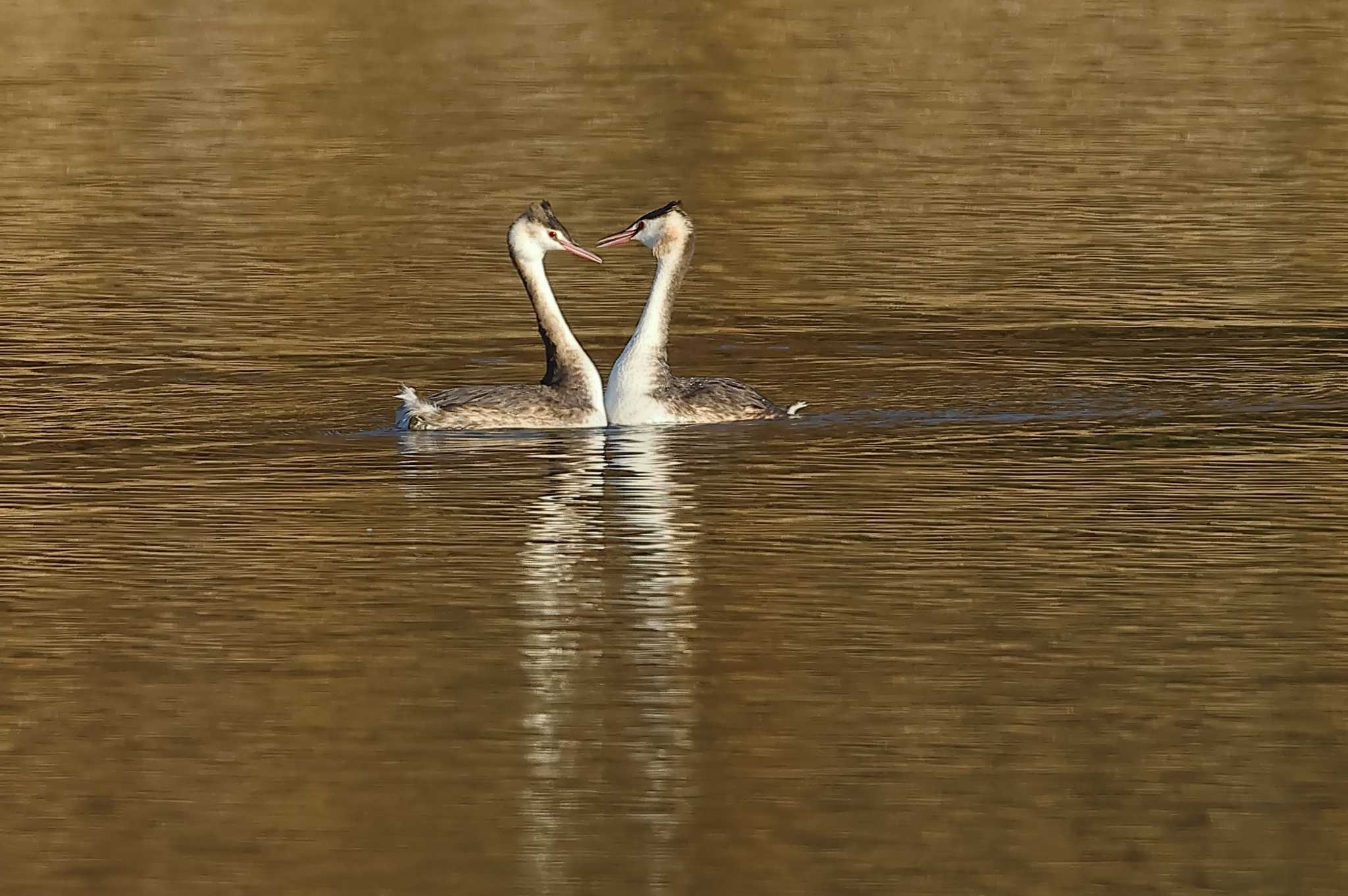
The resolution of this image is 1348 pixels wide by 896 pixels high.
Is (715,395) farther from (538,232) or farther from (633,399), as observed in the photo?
(538,232)

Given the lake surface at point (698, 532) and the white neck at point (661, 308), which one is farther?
the white neck at point (661, 308)

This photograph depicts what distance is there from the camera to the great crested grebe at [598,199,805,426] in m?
17.9

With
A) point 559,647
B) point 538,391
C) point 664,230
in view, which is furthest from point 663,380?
point 559,647

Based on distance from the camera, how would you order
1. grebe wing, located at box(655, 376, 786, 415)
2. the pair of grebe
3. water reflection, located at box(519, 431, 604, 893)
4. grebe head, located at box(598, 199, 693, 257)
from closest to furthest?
water reflection, located at box(519, 431, 604, 893) → the pair of grebe → grebe wing, located at box(655, 376, 786, 415) → grebe head, located at box(598, 199, 693, 257)

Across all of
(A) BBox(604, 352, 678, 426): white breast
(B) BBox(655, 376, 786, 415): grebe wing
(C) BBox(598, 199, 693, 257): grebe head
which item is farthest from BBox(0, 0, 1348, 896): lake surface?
(C) BBox(598, 199, 693, 257): grebe head

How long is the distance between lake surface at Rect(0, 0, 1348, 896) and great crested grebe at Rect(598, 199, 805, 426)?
30 centimetres

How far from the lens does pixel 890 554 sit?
13984 mm

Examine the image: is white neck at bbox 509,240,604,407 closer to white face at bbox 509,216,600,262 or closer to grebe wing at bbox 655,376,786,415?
white face at bbox 509,216,600,262

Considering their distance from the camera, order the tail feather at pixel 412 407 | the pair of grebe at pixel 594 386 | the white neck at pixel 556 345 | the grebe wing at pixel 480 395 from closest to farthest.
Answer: the tail feather at pixel 412 407 → the grebe wing at pixel 480 395 → the pair of grebe at pixel 594 386 → the white neck at pixel 556 345

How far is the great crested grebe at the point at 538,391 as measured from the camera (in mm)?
17516

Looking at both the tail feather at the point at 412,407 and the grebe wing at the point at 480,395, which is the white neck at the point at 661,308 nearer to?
the grebe wing at the point at 480,395

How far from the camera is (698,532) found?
48.1 feet

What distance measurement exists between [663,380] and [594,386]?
1.38 feet

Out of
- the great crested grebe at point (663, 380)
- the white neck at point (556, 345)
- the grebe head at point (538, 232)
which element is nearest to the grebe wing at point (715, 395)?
the great crested grebe at point (663, 380)
